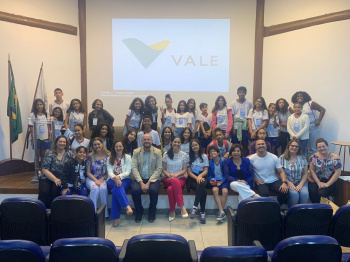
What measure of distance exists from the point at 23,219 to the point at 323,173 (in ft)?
11.7

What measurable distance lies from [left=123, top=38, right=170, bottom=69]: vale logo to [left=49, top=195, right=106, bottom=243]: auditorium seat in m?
4.47

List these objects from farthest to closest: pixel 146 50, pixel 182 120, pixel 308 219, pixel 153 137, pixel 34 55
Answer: pixel 146 50
pixel 34 55
pixel 182 120
pixel 153 137
pixel 308 219

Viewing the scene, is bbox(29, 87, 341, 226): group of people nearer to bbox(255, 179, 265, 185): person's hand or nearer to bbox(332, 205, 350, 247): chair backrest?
bbox(255, 179, 265, 185): person's hand

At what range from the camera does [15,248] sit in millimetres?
1499

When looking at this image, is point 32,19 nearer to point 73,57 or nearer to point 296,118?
point 73,57

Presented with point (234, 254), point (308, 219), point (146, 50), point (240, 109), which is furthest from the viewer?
point (146, 50)

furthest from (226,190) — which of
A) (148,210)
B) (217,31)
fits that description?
(217,31)

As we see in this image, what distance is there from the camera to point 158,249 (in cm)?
159

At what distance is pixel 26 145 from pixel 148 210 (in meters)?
3.12

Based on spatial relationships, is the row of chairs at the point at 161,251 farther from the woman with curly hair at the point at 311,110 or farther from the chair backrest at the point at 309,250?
the woman with curly hair at the point at 311,110

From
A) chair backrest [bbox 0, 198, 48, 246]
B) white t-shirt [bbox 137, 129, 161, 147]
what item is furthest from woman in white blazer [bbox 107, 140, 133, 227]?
chair backrest [bbox 0, 198, 48, 246]

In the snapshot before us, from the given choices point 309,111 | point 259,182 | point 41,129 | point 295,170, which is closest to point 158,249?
point 259,182

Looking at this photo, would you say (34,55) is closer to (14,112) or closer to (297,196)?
(14,112)

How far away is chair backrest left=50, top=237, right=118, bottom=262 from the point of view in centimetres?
155
